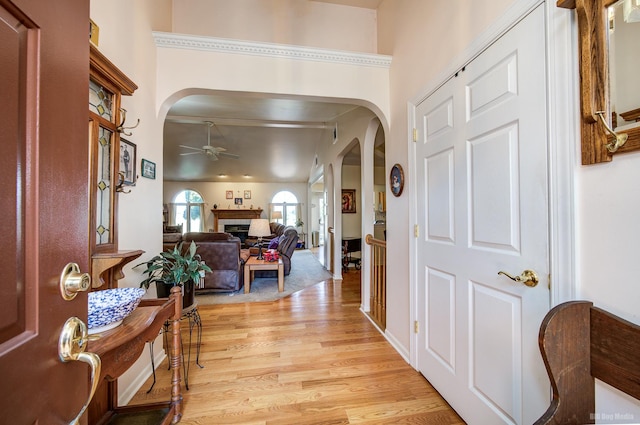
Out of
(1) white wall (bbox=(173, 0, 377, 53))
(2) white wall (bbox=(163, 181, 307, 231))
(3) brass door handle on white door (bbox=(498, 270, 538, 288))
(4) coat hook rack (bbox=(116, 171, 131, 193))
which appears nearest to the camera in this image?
(3) brass door handle on white door (bbox=(498, 270, 538, 288))

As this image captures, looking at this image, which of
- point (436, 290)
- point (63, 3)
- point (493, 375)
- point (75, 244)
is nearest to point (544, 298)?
point (493, 375)

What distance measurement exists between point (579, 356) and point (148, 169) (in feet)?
8.27

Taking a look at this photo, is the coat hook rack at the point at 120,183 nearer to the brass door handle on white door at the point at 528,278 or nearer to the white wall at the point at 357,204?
the brass door handle on white door at the point at 528,278

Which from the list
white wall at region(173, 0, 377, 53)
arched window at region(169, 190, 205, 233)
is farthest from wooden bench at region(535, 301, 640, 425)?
arched window at region(169, 190, 205, 233)

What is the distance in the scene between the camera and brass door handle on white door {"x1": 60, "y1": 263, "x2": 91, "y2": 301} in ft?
1.71

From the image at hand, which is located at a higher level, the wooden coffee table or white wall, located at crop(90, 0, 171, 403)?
white wall, located at crop(90, 0, 171, 403)

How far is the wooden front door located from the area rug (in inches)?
130

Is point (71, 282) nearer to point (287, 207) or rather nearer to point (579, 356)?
point (579, 356)

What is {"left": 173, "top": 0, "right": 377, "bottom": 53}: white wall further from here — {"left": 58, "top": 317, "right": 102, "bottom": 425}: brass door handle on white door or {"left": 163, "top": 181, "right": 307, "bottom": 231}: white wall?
{"left": 163, "top": 181, "right": 307, "bottom": 231}: white wall

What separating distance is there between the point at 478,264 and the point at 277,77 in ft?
6.97

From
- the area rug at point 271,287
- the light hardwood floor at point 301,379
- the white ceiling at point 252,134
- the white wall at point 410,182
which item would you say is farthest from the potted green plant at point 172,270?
the area rug at point 271,287

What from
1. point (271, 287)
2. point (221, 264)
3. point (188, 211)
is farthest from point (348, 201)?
point (188, 211)

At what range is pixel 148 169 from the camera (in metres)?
1.96

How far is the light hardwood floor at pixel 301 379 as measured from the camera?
1566 millimetres
